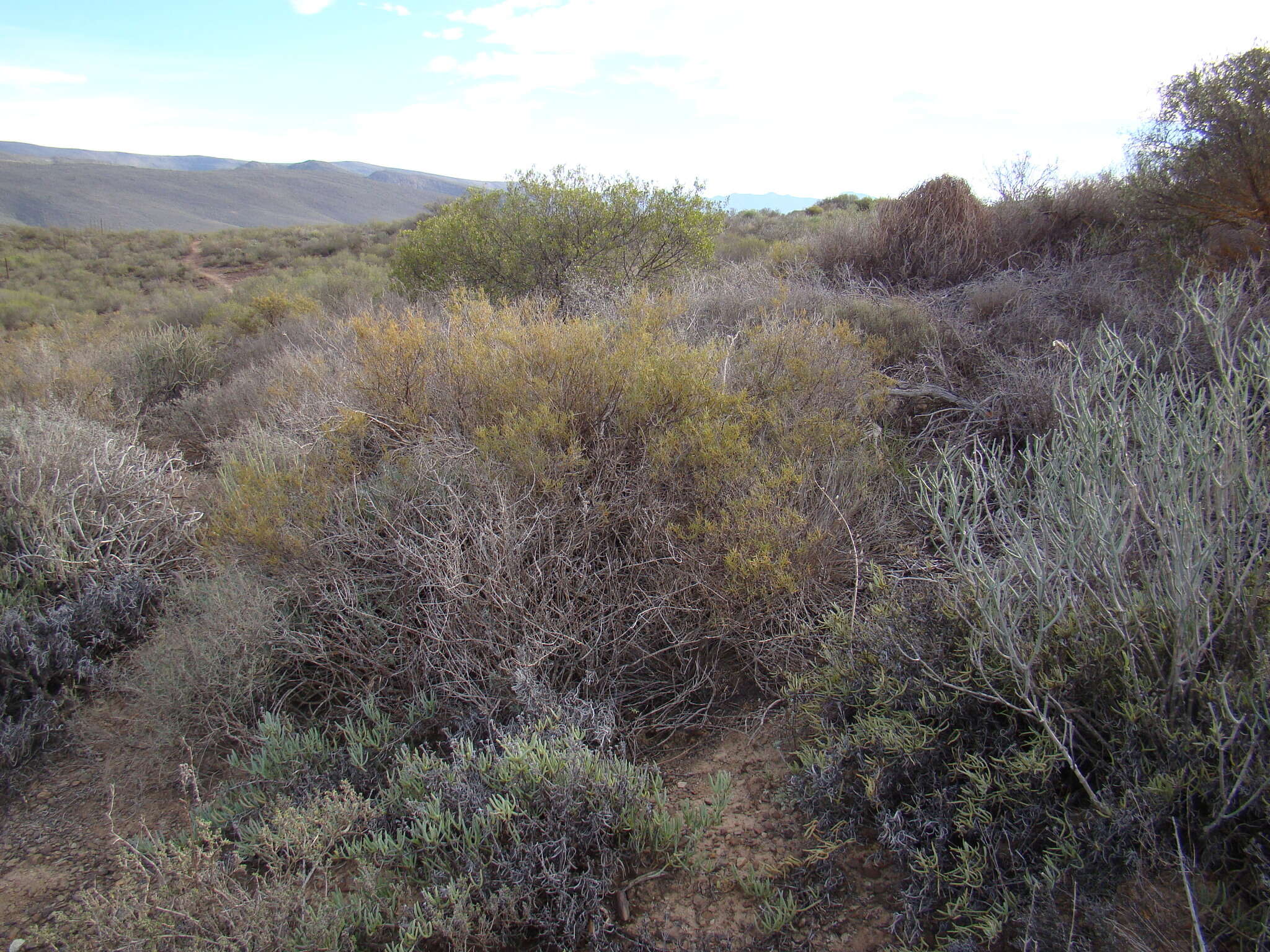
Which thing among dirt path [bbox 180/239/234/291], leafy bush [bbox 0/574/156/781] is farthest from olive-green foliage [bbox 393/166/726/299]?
dirt path [bbox 180/239/234/291]

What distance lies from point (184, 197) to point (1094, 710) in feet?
202

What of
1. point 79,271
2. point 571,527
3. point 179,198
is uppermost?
point 179,198

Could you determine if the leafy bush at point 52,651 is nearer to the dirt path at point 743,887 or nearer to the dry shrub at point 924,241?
the dirt path at point 743,887

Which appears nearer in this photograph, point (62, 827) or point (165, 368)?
point (62, 827)

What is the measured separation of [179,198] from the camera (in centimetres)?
4756

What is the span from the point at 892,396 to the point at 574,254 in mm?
4434

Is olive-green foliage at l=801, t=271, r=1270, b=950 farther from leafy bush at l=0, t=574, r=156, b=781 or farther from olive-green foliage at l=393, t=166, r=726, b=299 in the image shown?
olive-green foliage at l=393, t=166, r=726, b=299

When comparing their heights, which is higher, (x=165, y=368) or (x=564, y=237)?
(x=564, y=237)

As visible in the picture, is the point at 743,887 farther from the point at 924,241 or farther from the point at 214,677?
the point at 924,241

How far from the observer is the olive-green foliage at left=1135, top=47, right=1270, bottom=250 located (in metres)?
5.11

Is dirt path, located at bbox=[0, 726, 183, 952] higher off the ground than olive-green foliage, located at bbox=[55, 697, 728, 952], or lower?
lower

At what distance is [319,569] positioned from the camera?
309cm

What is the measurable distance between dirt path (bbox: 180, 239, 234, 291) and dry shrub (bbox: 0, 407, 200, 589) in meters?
12.6

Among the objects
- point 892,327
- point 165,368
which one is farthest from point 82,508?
point 892,327
